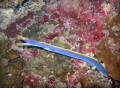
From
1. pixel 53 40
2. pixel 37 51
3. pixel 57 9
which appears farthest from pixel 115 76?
pixel 57 9

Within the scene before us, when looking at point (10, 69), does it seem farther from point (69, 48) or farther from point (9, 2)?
point (9, 2)

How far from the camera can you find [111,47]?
3084mm

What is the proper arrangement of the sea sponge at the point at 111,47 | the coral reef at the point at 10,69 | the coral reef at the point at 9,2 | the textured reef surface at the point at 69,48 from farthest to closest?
the coral reef at the point at 9,2
the coral reef at the point at 10,69
the textured reef surface at the point at 69,48
the sea sponge at the point at 111,47

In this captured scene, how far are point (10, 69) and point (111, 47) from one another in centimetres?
442

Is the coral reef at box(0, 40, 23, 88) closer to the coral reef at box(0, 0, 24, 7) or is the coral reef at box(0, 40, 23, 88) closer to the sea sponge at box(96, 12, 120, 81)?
the sea sponge at box(96, 12, 120, 81)

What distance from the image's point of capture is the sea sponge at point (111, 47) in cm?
302

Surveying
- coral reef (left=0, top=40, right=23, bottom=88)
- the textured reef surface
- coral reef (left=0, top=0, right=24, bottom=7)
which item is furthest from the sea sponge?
coral reef (left=0, top=0, right=24, bottom=7)

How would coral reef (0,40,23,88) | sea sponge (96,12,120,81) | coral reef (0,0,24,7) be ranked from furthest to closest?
coral reef (0,0,24,7) < coral reef (0,40,23,88) < sea sponge (96,12,120,81)

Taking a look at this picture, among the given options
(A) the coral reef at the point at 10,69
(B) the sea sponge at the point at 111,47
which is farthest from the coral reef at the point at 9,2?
(B) the sea sponge at the point at 111,47

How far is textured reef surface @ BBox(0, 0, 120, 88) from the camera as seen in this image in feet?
10.4

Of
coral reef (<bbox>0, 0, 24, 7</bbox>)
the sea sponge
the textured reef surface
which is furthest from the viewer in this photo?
coral reef (<bbox>0, 0, 24, 7</bbox>)

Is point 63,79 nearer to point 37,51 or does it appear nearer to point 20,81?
point 37,51

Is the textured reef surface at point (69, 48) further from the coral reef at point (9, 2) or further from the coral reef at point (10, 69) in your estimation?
the coral reef at point (9, 2)

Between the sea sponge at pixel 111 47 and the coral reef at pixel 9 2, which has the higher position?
the coral reef at pixel 9 2
